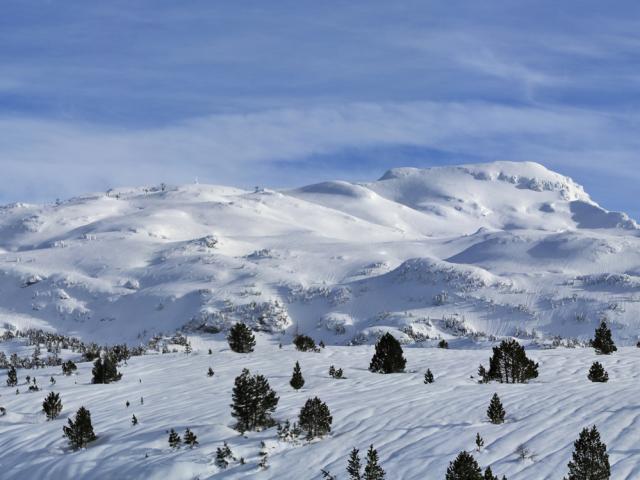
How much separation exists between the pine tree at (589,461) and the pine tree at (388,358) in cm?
1742

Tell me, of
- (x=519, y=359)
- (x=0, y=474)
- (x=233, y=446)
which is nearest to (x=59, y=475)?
(x=0, y=474)

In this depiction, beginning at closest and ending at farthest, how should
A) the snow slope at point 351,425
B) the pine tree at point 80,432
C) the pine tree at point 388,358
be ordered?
the snow slope at point 351,425
the pine tree at point 80,432
the pine tree at point 388,358

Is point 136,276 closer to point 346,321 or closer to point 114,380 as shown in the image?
point 346,321

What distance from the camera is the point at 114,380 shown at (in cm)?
3478

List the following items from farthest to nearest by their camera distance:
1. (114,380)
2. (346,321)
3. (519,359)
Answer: (346,321) → (114,380) → (519,359)

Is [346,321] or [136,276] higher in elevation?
[136,276]

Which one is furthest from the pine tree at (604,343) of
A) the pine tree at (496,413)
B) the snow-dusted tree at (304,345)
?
the pine tree at (496,413)

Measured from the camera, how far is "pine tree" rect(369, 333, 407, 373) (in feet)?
108

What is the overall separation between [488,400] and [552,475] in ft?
23.3

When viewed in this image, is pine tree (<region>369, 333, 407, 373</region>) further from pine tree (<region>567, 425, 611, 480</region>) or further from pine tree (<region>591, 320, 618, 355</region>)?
pine tree (<region>567, 425, 611, 480</region>)

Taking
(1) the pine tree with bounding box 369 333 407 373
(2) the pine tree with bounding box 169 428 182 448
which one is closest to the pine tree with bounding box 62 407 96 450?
(2) the pine tree with bounding box 169 428 182 448

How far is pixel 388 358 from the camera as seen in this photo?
32906 millimetres

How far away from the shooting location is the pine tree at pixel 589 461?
582 inches

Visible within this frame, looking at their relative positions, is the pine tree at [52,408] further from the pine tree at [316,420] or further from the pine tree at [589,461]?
the pine tree at [589,461]
